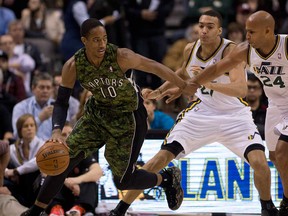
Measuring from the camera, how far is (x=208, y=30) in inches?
379

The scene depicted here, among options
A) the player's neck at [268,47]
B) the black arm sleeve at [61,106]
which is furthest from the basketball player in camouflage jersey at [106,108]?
the player's neck at [268,47]

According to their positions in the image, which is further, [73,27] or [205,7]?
[205,7]

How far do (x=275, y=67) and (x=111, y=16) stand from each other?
17.9 feet

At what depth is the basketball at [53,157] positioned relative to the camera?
8.48 m

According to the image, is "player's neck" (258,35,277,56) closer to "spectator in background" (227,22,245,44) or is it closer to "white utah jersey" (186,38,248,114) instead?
"white utah jersey" (186,38,248,114)

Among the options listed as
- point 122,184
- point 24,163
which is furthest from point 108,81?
point 24,163

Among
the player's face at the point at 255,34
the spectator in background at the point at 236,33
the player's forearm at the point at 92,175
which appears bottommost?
the player's forearm at the point at 92,175

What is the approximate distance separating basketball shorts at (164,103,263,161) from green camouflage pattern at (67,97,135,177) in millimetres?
822

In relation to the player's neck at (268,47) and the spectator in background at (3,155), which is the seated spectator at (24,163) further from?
the player's neck at (268,47)

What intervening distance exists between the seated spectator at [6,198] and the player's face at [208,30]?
238 cm

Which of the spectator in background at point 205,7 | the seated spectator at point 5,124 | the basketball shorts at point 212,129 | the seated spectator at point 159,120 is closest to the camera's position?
the basketball shorts at point 212,129

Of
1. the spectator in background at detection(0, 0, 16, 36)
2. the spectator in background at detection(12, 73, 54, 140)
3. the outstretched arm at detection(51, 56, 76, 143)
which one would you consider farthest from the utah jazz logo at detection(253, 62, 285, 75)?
the spectator in background at detection(0, 0, 16, 36)

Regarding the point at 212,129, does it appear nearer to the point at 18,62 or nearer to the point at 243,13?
the point at 18,62

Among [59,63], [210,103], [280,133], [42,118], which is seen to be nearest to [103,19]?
[59,63]
